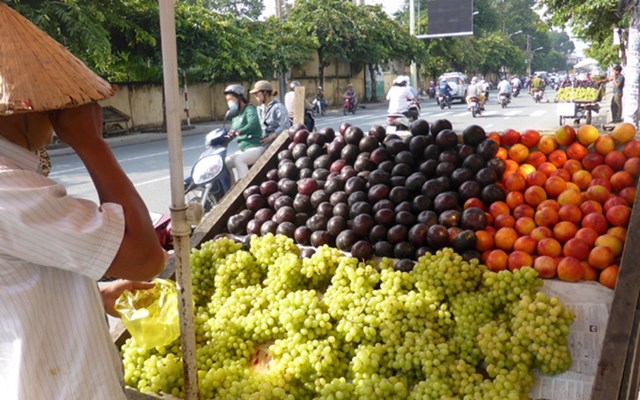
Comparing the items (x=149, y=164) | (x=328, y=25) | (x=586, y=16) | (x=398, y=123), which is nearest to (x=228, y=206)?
(x=398, y=123)

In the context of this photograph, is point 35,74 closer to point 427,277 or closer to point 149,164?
point 427,277

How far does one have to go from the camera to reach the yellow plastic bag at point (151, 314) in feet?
6.55

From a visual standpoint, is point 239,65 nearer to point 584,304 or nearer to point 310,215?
point 310,215

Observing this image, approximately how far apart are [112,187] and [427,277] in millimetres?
1498

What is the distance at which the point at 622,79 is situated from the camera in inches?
622

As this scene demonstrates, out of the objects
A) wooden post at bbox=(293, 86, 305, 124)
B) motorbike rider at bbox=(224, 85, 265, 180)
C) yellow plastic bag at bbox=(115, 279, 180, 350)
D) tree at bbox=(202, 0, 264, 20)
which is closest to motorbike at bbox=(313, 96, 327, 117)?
motorbike rider at bbox=(224, 85, 265, 180)

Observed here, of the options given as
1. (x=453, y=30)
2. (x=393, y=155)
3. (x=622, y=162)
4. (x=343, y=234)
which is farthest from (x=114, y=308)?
(x=453, y=30)

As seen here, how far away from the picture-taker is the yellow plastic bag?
2.00 meters

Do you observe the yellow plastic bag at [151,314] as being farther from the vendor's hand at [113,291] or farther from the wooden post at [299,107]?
the wooden post at [299,107]

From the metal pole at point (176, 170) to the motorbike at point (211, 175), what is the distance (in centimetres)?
428

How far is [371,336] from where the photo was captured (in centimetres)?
227

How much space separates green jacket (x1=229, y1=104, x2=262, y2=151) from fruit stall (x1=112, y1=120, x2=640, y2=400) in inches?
156

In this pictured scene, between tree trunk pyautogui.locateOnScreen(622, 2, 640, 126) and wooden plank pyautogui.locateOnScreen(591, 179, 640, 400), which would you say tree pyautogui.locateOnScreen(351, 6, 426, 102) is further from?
wooden plank pyautogui.locateOnScreen(591, 179, 640, 400)

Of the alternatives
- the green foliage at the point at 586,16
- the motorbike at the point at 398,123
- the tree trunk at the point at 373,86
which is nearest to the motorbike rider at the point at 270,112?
the motorbike at the point at 398,123
